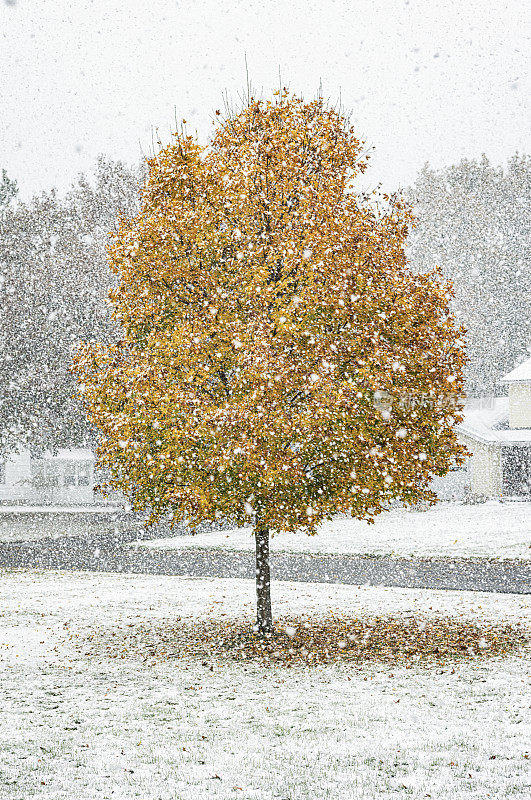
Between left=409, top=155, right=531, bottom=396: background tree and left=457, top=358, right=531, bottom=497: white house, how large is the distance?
10241mm

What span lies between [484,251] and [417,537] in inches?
1133

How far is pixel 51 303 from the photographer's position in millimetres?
34125

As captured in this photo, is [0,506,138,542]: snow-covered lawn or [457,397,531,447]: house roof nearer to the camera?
[0,506,138,542]: snow-covered lawn

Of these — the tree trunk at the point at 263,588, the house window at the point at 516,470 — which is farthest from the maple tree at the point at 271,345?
the house window at the point at 516,470

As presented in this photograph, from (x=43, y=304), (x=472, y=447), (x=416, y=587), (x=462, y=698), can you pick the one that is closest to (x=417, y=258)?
(x=472, y=447)

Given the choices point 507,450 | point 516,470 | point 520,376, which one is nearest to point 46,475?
point 507,450

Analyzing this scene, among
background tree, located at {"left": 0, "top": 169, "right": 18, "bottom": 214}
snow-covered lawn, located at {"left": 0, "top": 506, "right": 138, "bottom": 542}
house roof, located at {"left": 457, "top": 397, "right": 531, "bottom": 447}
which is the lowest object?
snow-covered lawn, located at {"left": 0, "top": 506, "right": 138, "bottom": 542}

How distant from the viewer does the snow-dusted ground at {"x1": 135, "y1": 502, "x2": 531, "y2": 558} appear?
2200cm

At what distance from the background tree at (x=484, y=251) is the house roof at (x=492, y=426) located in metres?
5.12

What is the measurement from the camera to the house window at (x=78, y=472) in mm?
50406

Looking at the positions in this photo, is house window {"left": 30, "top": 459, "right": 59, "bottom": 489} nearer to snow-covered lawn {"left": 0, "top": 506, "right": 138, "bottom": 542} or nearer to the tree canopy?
snow-covered lawn {"left": 0, "top": 506, "right": 138, "bottom": 542}

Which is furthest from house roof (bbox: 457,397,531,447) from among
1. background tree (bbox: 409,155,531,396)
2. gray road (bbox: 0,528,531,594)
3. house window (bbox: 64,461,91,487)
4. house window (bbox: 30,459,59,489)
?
house window (bbox: 30,459,59,489)

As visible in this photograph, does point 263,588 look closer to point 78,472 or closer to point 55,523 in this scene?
point 55,523

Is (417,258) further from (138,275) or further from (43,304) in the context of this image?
(138,275)
